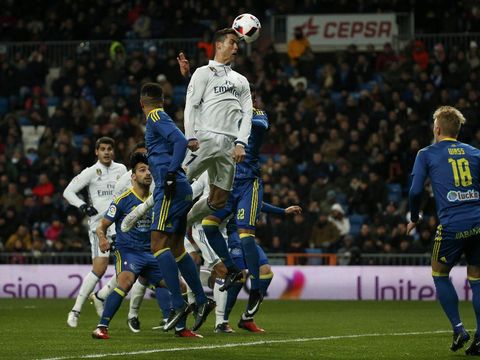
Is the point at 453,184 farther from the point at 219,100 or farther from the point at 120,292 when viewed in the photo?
the point at 120,292

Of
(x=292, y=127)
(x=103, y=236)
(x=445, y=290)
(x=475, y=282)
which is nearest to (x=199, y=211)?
(x=103, y=236)

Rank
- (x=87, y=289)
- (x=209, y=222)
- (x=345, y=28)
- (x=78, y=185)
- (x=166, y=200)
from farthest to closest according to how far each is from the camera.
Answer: (x=345, y=28) → (x=78, y=185) → (x=87, y=289) → (x=209, y=222) → (x=166, y=200)

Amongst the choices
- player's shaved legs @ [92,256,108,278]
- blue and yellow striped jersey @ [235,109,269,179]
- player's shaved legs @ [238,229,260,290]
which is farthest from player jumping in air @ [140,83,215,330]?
player's shaved legs @ [92,256,108,278]

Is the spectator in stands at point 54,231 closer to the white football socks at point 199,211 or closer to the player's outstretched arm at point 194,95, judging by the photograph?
the white football socks at point 199,211

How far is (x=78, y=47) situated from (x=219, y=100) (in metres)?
Result: 21.0

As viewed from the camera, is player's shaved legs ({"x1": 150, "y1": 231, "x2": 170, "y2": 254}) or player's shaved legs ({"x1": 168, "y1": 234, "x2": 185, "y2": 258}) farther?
player's shaved legs ({"x1": 168, "y1": 234, "x2": 185, "y2": 258})

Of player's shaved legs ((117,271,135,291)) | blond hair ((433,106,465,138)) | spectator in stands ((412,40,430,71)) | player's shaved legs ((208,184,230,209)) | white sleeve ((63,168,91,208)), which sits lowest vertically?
player's shaved legs ((117,271,135,291))

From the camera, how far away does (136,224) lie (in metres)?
13.3

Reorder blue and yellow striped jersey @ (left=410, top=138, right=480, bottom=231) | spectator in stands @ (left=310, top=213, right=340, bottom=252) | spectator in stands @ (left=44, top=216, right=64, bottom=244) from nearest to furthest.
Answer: blue and yellow striped jersey @ (left=410, top=138, right=480, bottom=231), spectator in stands @ (left=310, top=213, right=340, bottom=252), spectator in stands @ (left=44, top=216, right=64, bottom=244)

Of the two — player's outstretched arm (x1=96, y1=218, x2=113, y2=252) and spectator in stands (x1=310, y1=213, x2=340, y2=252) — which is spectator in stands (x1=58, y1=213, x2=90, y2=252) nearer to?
spectator in stands (x1=310, y1=213, x2=340, y2=252)

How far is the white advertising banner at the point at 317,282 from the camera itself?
23328 millimetres

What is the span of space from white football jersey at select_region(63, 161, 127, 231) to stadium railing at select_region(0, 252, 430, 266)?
26.6 ft

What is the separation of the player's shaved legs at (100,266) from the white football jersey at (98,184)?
0.68 meters

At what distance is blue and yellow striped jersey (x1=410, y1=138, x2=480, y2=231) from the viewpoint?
34.0 ft
